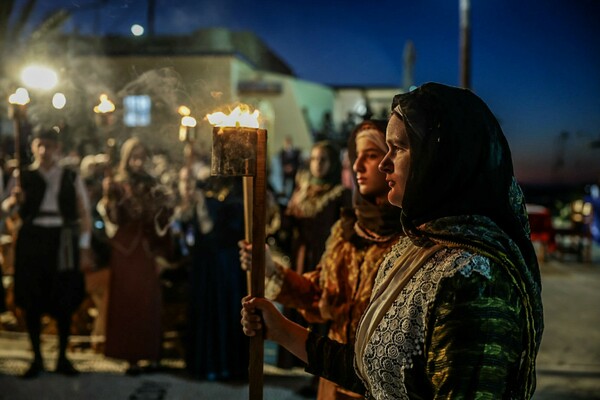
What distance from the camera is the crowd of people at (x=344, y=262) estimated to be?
1289 millimetres

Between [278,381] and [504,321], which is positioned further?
[278,381]

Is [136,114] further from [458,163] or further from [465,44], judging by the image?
[458,163]

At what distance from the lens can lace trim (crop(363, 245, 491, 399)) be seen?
131 cm

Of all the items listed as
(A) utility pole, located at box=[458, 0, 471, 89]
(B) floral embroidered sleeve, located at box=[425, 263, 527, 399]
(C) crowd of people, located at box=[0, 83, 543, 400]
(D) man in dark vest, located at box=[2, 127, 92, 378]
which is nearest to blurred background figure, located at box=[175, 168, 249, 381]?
(C) crowd of people, located at box=[0, 83, 543, 400]

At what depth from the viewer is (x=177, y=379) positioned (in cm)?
541

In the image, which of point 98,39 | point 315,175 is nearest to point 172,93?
point 315,175

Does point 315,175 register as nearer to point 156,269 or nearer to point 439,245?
point 156,269

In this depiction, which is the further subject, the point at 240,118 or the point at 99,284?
the point at 99,284

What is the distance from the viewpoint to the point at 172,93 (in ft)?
15.9

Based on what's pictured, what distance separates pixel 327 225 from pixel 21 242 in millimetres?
2988

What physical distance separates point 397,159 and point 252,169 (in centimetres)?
58

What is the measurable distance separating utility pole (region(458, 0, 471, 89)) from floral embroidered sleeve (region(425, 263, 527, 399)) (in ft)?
28.2

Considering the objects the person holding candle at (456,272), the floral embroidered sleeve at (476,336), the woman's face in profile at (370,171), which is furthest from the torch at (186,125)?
the floral embroidered sleeve at (476,336)

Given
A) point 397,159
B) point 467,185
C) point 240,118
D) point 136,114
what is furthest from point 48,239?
point 467,185
